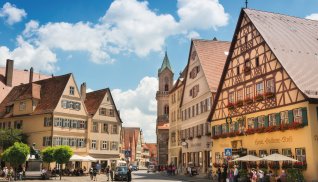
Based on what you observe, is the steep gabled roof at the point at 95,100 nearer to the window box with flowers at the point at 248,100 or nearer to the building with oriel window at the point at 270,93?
the building with oriel window at the point at 270,93

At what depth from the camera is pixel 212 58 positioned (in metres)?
48.8

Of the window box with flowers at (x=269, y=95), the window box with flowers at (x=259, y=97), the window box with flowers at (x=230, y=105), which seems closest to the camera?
the window box with flowers at (x=269, y=95)

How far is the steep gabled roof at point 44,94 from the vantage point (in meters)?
56.2

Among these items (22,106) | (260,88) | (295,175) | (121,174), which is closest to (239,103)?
(260,88)

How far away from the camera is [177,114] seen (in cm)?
6059

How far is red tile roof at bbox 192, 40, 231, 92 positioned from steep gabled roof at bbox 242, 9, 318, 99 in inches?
424

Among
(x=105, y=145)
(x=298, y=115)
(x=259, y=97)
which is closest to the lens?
(x=298, y=115)

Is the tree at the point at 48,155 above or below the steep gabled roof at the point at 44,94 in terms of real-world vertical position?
below

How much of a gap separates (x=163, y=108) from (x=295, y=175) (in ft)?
206

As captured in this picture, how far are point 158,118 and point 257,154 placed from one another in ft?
→ 186

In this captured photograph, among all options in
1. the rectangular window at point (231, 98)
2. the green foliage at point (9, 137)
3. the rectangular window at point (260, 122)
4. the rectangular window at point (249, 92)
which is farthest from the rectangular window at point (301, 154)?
the green foliage at point (9, 137)

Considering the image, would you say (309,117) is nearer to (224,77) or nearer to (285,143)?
(285,143)

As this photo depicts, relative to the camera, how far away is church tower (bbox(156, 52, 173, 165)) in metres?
82.4

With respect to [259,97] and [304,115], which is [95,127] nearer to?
[259,97]
